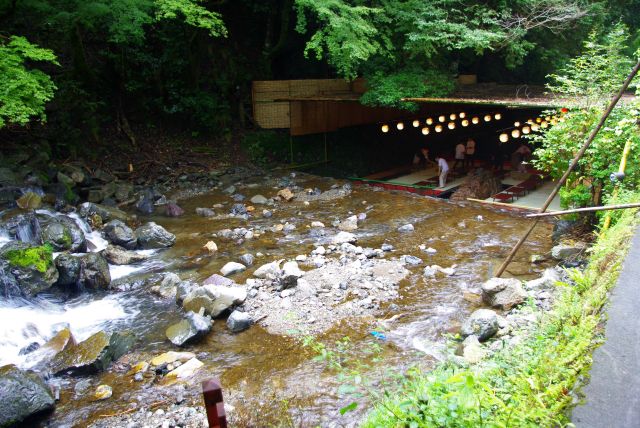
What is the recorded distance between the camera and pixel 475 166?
742 inches

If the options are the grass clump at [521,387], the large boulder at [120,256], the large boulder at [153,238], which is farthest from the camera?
the large boulder at [153,238]

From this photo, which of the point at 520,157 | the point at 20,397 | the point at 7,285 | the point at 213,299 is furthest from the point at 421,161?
the point at 20,397

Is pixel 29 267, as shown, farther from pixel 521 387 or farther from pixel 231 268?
pixel 521 387

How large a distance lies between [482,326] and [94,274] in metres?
6.90

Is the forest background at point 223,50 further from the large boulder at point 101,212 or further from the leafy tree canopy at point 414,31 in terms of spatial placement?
the large boulder at point 101,212

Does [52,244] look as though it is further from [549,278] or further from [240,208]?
[549,278]

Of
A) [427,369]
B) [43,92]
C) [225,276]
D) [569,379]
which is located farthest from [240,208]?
[569,379]

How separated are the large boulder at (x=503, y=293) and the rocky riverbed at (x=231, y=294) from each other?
1.2 inches

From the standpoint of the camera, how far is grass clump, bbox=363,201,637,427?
2.70m

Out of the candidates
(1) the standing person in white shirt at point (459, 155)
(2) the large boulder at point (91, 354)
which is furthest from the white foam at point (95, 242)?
(1) the standing person in white shirt at point (459, 155)

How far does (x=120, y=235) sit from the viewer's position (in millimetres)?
10188

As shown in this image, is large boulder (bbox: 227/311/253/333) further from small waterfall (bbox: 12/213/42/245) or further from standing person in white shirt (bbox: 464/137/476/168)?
standing person in white shirt (bbox: 464/137/476/168)

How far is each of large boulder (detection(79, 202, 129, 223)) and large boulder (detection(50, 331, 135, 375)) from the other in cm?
555

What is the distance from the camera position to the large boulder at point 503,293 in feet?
22.2
